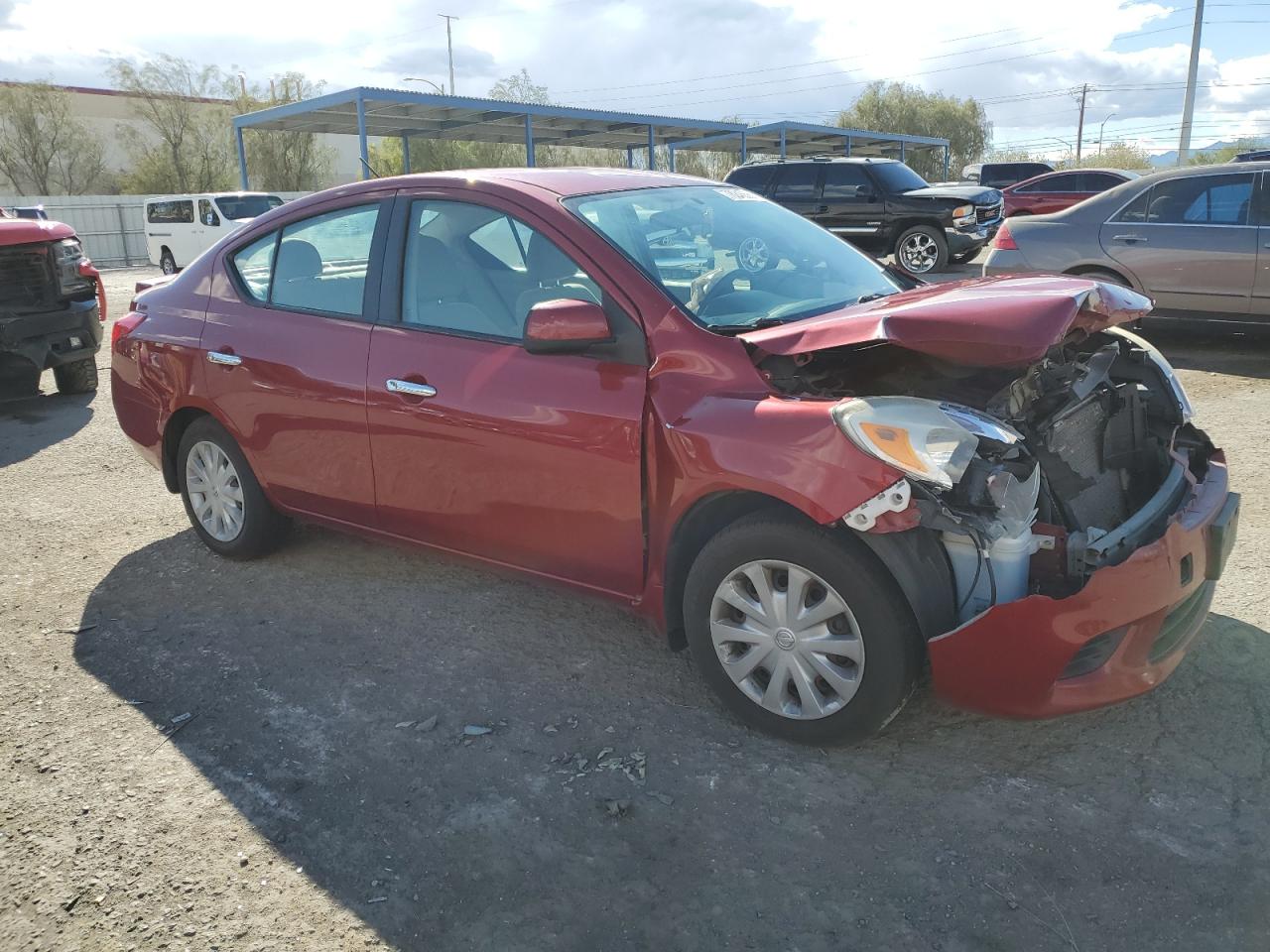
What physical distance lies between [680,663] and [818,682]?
770 millimetres

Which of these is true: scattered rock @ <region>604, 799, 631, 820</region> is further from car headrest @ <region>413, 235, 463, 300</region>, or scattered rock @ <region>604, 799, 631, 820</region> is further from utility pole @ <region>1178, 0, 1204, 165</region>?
utility pole @ <region>1178, 0, 1204, 165</region>

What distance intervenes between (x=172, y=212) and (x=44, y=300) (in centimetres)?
1672

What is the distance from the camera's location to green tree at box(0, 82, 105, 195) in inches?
1764

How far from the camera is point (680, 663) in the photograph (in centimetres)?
355

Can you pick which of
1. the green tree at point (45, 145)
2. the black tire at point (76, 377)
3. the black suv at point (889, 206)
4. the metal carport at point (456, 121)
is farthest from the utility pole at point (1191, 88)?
the green tree at point (45, 145)

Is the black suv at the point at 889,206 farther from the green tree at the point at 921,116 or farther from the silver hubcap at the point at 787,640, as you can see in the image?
the green tree at the point at 921,116

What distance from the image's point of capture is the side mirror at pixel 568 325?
3.01 metres

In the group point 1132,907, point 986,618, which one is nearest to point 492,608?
point 986,618

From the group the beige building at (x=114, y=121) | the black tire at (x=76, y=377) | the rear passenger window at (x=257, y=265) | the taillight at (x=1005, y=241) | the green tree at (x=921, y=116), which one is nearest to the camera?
the rear passenger window at (x=257, y=265)

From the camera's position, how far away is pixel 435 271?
12.0ft

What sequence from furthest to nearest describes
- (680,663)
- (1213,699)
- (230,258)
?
(230,258), (680,663), (1213,699)

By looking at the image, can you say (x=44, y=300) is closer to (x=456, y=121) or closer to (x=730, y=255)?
(x=730, y=255)

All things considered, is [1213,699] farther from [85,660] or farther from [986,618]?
[85,660]

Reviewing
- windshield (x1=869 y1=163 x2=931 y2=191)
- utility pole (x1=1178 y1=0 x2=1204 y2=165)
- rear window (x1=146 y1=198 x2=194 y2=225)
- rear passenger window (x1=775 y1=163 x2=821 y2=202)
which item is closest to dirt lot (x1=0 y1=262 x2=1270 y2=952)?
windshield (x1=869 y1=163 x2=931 y2=191)
